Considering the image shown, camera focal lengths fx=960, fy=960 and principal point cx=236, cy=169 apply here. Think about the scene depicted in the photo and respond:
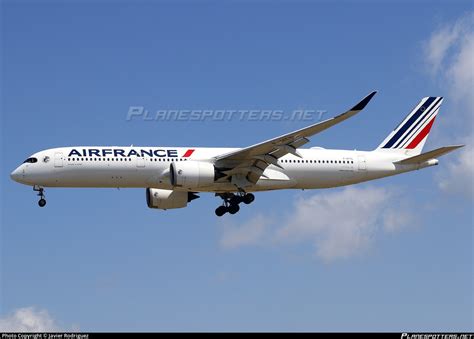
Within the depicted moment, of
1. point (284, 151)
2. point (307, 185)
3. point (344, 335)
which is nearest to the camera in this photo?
point (344, 335)

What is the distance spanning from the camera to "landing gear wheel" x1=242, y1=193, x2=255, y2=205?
54156mm

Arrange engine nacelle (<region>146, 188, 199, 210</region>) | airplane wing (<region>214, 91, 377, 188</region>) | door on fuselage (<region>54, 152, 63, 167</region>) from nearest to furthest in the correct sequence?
airplane wing (<region>214, 91, 377, 188</region>)
door on fuselage (<region>54, 152, 63, 167</region>)
engine nacelle (<region>146, 188, 199, 210</region>)

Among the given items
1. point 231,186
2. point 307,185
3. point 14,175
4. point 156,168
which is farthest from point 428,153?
point 14,175

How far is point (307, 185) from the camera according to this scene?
2153 inches

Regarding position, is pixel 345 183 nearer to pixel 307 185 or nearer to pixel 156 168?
pixel 307 185

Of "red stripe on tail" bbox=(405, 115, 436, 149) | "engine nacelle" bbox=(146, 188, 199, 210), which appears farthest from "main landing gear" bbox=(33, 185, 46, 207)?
"red stripe on tail" bbox=(405, 115, 436, 149)

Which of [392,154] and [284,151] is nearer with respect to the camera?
[284,151]

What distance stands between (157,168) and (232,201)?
5.24m

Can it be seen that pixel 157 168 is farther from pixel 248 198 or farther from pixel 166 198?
pixel 248 198

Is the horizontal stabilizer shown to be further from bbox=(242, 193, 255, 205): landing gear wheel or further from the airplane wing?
bbox=(242, 193, 255, 205): landing gear wheel

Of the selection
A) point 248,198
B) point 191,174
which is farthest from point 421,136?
point 191,174

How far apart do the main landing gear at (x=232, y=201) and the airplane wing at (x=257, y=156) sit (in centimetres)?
138

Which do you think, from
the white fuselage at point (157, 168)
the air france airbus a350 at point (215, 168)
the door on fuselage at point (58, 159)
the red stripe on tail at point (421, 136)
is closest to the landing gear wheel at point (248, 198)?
the air france airbus a350 at point (215, 168)

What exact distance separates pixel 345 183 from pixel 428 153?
5047 mm
